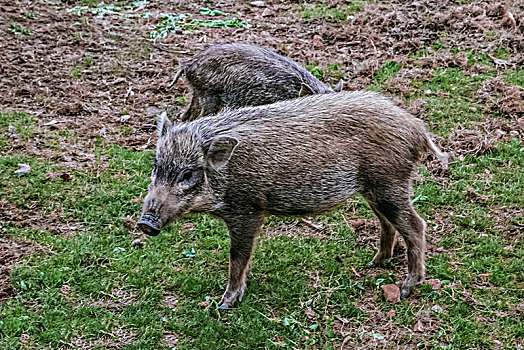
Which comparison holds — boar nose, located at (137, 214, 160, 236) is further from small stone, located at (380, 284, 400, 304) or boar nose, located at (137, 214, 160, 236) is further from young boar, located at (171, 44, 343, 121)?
young boar, located at (171, 44, 343, 121)

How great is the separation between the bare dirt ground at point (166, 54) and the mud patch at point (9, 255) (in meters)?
0.39

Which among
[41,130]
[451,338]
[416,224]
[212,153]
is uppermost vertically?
[212,153]

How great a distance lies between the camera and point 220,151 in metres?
4.35

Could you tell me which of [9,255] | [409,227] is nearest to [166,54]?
[9,255]

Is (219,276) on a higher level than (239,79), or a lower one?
lower

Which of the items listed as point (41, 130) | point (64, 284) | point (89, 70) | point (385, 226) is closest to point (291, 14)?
point (89, 70)

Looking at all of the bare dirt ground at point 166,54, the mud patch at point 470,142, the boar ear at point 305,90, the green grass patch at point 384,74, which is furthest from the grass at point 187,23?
the mud patch at point 470,142

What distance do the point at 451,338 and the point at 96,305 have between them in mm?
2407

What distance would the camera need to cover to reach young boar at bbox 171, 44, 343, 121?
6.17 metres

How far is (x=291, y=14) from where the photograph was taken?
9.07 meters

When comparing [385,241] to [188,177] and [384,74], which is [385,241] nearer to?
[188,177]

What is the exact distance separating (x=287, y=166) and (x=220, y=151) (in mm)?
464

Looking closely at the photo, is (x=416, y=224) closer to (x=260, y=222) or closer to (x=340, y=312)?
(x=340, y=312)

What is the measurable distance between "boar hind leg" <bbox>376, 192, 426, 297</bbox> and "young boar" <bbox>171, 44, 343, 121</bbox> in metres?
1.84
